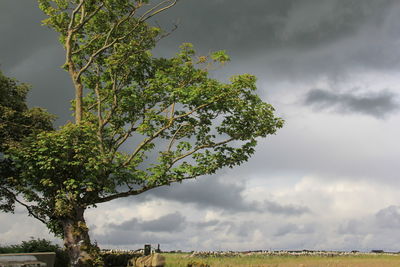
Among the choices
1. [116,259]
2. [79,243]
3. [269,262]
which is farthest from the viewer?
[269,262]

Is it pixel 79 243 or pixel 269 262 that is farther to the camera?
pixel 269 262

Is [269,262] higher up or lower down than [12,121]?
lower down

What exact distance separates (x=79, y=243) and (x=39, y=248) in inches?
172

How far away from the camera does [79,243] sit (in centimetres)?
2848

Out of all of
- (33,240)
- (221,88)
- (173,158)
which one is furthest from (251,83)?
(33,240)

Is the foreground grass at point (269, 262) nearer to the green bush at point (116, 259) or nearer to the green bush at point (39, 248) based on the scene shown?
the green bush at point (116, 259)

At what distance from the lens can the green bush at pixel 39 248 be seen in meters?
31.0

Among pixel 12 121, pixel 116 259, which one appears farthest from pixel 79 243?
pixel 12 121

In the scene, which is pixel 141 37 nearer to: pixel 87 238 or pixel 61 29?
pixel 61 29

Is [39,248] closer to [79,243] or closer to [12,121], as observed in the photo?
[79,243]

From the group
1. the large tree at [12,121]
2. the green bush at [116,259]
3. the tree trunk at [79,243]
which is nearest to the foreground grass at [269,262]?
the green bush at [116,259]

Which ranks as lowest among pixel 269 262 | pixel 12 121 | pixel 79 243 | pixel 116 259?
pixel 269 262

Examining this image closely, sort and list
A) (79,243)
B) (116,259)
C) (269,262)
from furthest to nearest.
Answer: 1. (269,262)
2. (116,259)
3. (79,243)

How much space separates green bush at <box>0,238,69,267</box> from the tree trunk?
3.05 m
